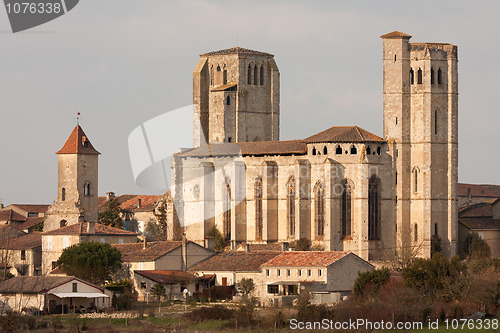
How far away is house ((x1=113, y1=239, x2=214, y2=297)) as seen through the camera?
282ft

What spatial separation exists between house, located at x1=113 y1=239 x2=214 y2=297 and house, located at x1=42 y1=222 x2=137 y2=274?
3.56 metres

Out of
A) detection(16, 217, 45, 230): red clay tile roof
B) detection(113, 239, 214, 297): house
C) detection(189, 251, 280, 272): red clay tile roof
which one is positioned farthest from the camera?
detection(16, 217, 45, 230): red clay tile roof

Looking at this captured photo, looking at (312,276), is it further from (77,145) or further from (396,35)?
(77,145)

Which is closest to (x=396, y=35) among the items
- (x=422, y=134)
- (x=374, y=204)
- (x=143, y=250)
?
(x=422, y=134)

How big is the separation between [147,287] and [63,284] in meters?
7.32

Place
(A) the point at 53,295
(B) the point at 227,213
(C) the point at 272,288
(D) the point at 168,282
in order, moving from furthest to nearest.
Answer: (B) the point at 227,213 → (D) the point at 168,282 → (C) the point at 272,288 → (A) the point at 53,295

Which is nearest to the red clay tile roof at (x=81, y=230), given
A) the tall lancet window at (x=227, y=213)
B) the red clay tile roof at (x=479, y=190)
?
the tall lancet window at (x=227, y=213)

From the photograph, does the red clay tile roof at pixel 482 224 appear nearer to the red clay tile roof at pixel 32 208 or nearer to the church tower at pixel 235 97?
the church tower at pixel 235 97

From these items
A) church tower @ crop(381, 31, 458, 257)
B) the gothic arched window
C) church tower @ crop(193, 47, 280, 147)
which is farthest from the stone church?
the gothic arched window

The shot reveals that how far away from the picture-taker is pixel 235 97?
358 ft

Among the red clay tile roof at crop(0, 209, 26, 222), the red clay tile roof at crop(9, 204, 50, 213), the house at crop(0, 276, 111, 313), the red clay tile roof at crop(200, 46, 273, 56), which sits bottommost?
the house at crop(0, 276, 111, 313)

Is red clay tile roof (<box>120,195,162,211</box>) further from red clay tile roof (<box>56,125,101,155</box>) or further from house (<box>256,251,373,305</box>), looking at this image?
house (<box>256,251,373,305</box>)

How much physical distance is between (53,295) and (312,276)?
13.6 m

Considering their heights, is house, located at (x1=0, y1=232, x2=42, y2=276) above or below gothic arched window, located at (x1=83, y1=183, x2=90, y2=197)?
below
